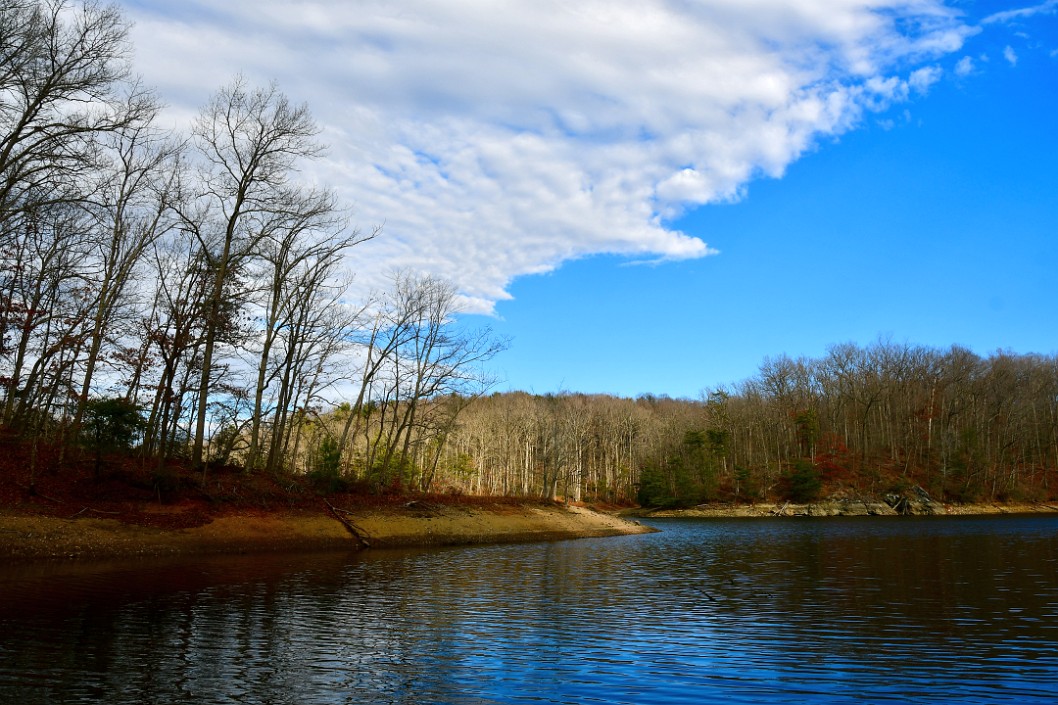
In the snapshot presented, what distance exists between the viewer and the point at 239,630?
13.4 meters

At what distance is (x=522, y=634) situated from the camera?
44.8 feet

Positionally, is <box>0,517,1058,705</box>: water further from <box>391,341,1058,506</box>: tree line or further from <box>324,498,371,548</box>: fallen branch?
<box>391,341,1058,506</box>: tree line

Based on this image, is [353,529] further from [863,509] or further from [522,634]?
[863,509]

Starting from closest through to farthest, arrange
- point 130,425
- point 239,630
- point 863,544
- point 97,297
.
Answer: point 239,630 → point 130,425 → point 97,297 → point 863,544

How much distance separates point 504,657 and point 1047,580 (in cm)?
1983

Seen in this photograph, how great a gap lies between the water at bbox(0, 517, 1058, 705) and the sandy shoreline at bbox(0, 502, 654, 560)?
2.43 meters

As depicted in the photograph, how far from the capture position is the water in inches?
374

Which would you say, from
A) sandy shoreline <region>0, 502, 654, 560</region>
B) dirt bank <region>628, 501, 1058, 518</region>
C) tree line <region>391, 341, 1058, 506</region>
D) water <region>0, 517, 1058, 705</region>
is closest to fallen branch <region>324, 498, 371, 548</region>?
sandy shoreline <region>0, 502, 654, 560</region>

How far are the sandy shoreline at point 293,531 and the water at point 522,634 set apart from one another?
243 centimetres

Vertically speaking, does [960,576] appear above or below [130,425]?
below

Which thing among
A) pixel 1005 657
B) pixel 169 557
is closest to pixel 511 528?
pixel 169 557

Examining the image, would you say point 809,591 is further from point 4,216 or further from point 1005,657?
point 4,216

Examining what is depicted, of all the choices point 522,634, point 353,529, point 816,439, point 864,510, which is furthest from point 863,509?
point 522,634

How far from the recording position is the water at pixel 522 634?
9.50m
